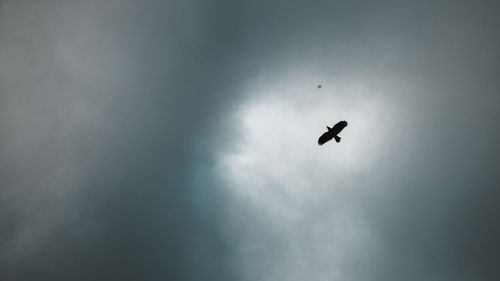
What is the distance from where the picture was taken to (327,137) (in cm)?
6888
